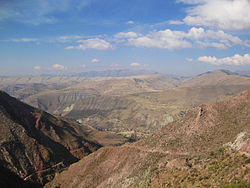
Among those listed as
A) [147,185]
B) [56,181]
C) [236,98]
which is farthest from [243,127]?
[56,181]

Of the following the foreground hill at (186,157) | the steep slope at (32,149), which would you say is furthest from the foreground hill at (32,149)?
the foreground hill at (186,157)

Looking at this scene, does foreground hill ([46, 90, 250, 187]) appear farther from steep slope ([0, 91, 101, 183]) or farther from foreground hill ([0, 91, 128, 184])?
steep slope ([0, 91, 101, 183])

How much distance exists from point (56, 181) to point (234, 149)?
309ft

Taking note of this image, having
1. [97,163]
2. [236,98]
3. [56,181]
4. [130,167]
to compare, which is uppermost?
[236,98]

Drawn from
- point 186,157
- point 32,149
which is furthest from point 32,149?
point 186,157

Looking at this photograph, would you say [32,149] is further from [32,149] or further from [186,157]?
[186,157]

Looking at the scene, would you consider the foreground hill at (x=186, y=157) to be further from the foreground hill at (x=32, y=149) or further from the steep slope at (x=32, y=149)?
the steep slope at (x=32, y=149)

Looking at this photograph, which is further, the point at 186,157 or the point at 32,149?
the point at 32,149

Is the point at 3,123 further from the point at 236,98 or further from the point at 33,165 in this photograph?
the point at 236,98

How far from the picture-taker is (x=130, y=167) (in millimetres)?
86438

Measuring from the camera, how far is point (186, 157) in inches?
2753

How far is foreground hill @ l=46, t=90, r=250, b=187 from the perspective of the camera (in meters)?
49.1

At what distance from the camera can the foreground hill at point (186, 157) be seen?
49.1 m

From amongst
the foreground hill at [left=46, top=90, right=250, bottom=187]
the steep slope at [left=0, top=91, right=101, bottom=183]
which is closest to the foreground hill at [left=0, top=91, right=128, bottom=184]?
the steep slope at [left=0, top=91, right=101, bottom=183]
